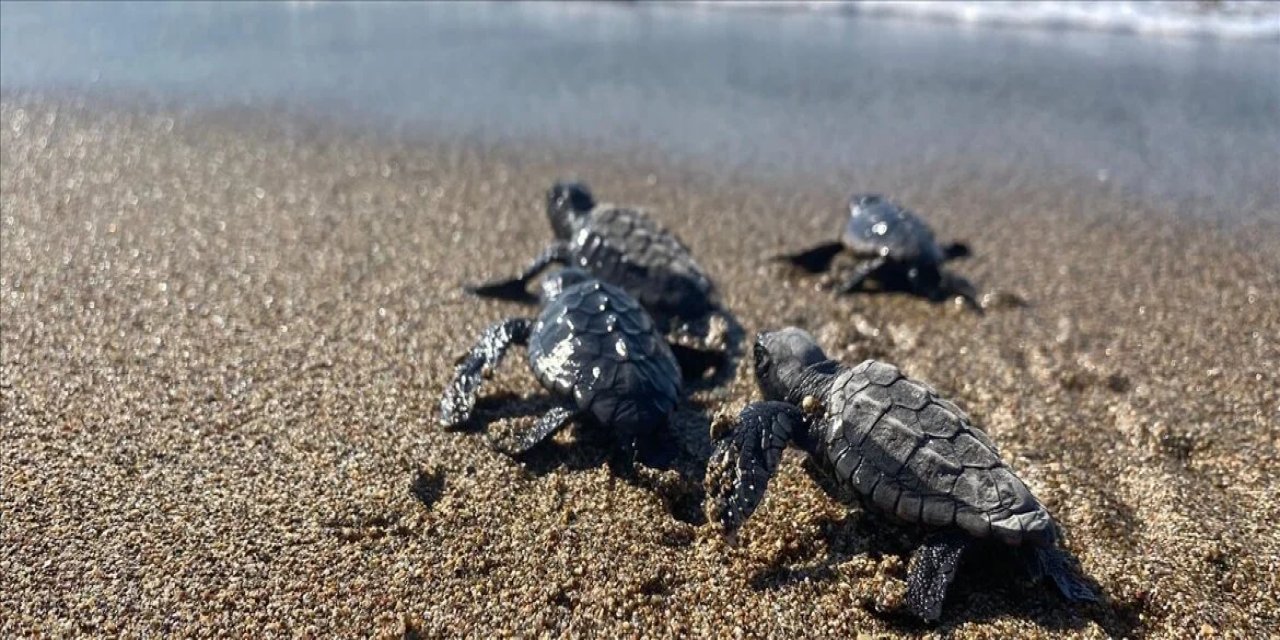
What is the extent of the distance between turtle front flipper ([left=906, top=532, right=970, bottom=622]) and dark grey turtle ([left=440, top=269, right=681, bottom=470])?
1049 millimetres

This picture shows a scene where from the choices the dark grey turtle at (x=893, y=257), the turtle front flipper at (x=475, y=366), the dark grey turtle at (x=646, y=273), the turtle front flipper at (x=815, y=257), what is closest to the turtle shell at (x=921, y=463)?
the dark grey turtle at (x=646, y=273)

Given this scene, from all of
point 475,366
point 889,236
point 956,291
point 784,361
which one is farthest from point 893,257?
point 475,366

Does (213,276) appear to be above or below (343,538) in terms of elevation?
above

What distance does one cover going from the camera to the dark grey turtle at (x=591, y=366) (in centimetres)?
331

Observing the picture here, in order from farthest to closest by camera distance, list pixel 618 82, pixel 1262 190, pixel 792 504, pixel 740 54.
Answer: pixel 740 54, pixel 618 82, pixel 1262 190, pixel 792 504

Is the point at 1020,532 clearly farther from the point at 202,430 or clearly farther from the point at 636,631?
the point at 202,430

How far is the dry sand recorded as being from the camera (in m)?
2.71

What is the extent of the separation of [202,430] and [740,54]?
7.76m

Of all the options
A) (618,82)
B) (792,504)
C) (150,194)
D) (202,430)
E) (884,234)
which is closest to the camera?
(792,504)

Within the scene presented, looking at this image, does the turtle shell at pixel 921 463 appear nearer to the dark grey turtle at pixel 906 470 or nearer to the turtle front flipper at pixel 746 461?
the dark grey turtle at pixel 906 470

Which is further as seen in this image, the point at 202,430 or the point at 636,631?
the point at 202,430

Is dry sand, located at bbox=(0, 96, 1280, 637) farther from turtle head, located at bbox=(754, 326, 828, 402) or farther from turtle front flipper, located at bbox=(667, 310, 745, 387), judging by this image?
turtle head, located at bbox=(754, 326, 828, 402)

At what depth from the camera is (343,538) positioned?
2.91m

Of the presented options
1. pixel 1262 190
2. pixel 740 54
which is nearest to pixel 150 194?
pixel 740 54
